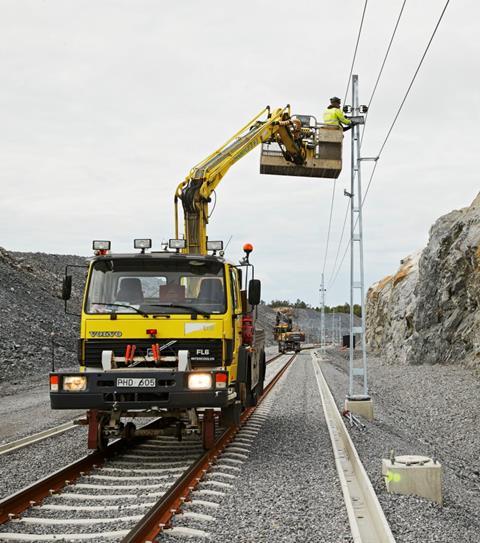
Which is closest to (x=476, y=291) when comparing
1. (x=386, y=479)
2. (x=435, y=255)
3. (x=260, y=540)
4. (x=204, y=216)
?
(x=435, y=255)

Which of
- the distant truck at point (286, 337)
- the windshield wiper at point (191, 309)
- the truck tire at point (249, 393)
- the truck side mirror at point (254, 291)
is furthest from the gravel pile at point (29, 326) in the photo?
the distant truck at point (286, 337)

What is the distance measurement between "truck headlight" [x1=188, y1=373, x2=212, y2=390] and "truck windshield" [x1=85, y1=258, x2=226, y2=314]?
38.0 inches

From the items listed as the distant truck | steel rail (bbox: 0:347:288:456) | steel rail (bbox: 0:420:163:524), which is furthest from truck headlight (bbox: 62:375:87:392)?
the distant truck

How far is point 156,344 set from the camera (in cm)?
876

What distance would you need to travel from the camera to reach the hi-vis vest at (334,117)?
14648 mm

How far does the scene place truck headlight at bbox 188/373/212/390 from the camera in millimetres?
8398

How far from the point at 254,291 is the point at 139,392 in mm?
2490

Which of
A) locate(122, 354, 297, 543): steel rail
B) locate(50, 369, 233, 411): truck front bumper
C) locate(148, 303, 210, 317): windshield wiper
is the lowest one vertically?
locate(122, 354, 297, 543): steel rail

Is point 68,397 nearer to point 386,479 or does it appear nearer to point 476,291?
point 386,479

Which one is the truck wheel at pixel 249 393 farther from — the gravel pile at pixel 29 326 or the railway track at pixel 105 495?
the gravel pile at pixel 29 326

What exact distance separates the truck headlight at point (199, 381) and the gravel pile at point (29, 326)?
12587mm

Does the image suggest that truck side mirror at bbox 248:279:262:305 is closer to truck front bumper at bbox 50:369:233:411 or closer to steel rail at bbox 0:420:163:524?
truck front bumper at bbox 50:369:233:411

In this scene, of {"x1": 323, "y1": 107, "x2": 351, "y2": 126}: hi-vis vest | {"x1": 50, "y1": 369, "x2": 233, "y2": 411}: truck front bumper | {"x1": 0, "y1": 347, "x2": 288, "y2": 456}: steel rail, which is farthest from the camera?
{"x1": 323, "y1": 107, "x2": 351, "y2": 126}: hi-vis vest

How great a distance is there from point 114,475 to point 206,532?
106 inches
